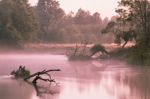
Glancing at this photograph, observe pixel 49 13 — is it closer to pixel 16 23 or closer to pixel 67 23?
pixel 67 23

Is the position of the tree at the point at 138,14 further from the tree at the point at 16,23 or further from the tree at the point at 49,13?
the tree at the point at 49,13

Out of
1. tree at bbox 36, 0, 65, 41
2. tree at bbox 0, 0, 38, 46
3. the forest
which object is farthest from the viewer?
tree at bbox 36, 0, 65, 41

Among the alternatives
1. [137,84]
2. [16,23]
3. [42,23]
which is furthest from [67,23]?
[137,84]

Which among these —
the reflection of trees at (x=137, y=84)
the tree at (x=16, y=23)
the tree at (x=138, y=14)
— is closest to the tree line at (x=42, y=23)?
the tree at (x=16, y=23)

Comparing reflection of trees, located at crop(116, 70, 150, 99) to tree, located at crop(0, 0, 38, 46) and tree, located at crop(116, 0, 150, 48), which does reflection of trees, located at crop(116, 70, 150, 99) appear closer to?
tree, located at crop(116, 0, 150, 48)

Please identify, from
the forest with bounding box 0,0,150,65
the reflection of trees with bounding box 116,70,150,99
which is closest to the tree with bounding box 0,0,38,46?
the forest with bounding box 0,0,150,65

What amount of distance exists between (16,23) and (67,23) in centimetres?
5608

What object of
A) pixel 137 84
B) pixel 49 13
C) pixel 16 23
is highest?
pixel 49 13

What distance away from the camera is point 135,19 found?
208 ft

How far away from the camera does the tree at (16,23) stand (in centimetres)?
8819

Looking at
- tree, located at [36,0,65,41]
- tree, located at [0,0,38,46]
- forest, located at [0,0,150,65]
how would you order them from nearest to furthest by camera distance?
forest, located at [0,0,150,65] → tree, located at [0,0,38,46] → tree, located at [36,0,65,41]

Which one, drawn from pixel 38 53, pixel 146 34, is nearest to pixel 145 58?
pixel 146 34

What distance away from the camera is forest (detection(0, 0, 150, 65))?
61037 mm

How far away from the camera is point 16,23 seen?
9212 cm
